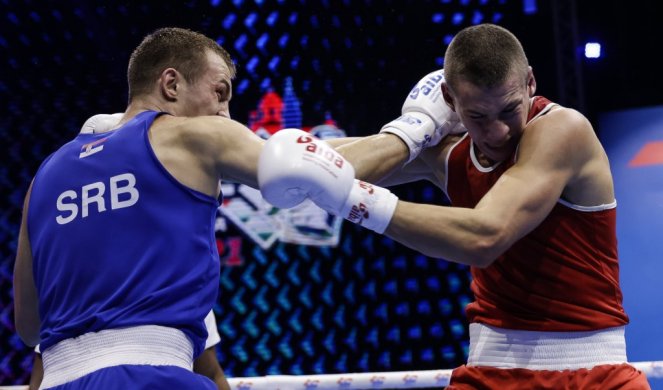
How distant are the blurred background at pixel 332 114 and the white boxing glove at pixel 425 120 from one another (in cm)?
Result: 282

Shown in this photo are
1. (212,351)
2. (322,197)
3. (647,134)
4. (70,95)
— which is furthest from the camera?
(70,95)

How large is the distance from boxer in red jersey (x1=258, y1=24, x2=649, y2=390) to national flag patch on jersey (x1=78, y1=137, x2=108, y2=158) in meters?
0.62

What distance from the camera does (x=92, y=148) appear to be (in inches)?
73.0

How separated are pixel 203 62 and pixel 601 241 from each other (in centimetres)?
118

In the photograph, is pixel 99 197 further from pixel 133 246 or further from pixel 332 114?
pixel 332 114

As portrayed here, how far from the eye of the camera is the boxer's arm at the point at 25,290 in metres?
1.99

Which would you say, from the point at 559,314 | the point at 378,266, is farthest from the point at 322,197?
the point at 378,266

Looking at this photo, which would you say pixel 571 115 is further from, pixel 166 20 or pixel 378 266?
pixel 166 20

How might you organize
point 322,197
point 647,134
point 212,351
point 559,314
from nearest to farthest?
point 322,197, point 559,314, point 212,351, point 647,134

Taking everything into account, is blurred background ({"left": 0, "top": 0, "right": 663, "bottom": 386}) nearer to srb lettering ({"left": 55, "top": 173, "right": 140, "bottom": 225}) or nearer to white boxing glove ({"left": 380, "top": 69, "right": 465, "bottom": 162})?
white boxing glove ({"left": 380, "top": 69, "right": 465, "bottom": 162})

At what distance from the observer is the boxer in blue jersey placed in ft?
5.46

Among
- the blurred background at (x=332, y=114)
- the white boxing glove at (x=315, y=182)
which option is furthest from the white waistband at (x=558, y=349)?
the blurred background at (x=332, y=114)

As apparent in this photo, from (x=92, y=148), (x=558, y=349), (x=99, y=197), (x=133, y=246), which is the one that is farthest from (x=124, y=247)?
(x=558, y=349)

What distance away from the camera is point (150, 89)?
2.08 meters
